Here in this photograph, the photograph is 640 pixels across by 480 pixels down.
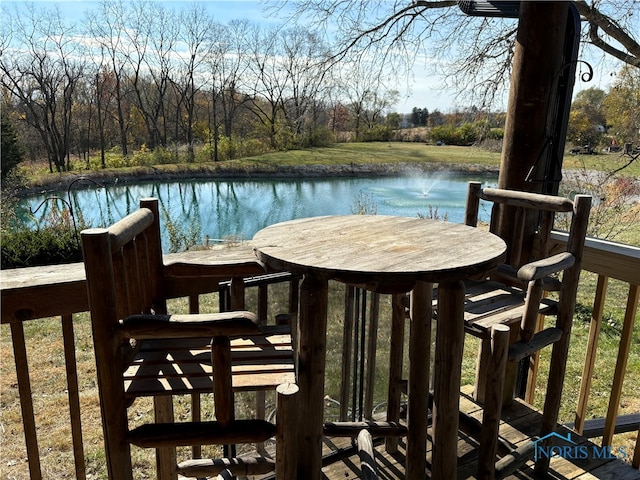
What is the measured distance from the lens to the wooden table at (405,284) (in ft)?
3.82

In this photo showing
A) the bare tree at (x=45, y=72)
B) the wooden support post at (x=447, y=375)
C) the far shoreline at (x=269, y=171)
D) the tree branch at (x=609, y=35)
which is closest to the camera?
the wooden support post at (x=447, y=375)

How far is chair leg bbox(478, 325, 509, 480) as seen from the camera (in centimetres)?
141

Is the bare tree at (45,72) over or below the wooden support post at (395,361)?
over

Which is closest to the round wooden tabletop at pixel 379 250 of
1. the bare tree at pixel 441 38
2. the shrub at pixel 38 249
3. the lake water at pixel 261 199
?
the bare tree at pixel 441 38

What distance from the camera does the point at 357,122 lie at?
58.0 ft

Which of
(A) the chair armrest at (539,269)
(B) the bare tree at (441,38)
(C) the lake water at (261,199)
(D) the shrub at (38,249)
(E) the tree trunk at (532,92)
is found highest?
(B) the bare tree at (441,38)

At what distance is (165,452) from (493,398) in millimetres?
1055

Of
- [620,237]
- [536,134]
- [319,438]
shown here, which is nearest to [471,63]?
[536,134]

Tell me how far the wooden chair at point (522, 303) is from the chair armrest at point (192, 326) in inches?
30.8

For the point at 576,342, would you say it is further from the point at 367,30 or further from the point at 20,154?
the point at 20,154

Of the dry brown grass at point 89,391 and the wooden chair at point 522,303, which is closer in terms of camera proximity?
the wooden chair at point 522,303

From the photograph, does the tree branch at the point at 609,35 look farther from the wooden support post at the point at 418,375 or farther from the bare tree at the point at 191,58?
the bare tree at the point at 191,58

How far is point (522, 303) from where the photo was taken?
175 centimetres

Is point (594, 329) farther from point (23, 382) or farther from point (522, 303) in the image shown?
point (23, 382)
